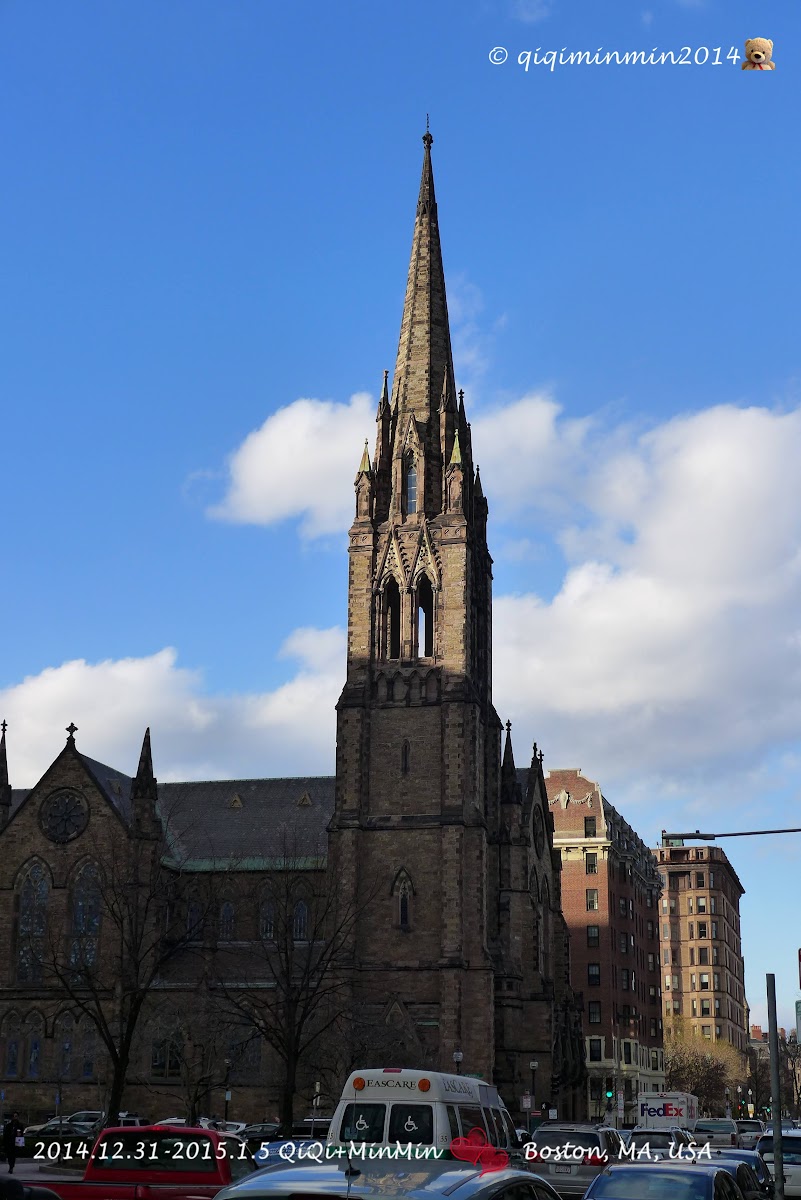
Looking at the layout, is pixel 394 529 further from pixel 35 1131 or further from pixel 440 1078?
pixel 440 1078

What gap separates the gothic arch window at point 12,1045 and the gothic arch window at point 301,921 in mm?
13737

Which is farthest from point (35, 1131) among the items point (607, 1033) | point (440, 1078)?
point (607, 1033)

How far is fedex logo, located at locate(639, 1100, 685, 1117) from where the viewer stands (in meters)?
57.2

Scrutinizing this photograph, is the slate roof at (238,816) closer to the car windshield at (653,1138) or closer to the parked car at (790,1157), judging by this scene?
the car windshield at (653,1138)

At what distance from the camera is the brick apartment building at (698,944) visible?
152 m

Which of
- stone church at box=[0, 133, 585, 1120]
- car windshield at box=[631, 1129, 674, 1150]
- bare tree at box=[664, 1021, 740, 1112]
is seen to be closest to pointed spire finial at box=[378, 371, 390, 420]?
stone church at box=[0, 133, 585, 1120]

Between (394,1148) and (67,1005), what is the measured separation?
57795 millimetres

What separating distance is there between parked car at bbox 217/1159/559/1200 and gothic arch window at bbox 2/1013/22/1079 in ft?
205

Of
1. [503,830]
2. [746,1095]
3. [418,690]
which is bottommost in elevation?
[746,1095]

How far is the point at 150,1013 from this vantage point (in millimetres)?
66750

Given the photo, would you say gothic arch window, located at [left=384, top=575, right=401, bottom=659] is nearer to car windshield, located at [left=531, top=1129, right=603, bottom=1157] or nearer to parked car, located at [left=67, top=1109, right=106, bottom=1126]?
parked car, located at [left=67, top=1109, right=106, bottom=1126]

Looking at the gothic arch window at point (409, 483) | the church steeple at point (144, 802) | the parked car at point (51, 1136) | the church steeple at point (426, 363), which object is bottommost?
the parked car at point (51, 1136)

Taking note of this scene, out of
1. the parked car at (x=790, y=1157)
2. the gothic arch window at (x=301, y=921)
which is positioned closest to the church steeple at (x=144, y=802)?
the gothic arch window at (x=301, y=921)

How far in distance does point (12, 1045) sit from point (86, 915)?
22.1ft
